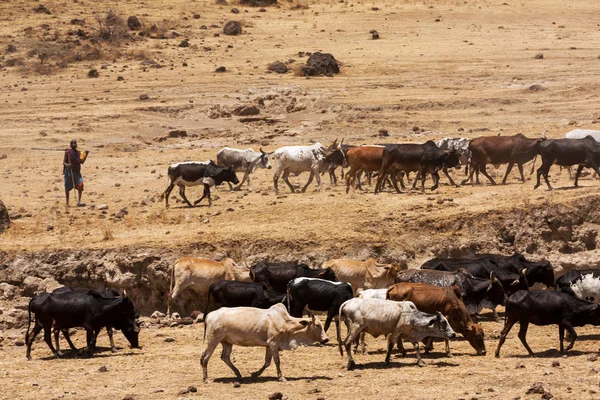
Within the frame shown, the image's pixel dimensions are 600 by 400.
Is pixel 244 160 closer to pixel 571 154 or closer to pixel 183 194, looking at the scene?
pixel 183 194

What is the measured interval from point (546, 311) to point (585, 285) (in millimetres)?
1936

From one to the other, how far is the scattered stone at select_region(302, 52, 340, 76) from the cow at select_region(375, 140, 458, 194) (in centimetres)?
1754

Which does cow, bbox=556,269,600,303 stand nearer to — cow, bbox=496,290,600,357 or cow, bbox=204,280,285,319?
cow, bbox=496,290,600,357

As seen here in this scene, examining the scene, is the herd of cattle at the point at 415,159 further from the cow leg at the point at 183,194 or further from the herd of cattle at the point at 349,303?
the herd of cattle at the point at 349,303

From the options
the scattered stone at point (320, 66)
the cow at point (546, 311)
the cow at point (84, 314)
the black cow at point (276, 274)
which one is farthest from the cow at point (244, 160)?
the cow at point (546, 311)

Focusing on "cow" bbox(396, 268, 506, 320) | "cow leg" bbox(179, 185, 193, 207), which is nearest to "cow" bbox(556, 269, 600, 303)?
"cow" bbox(396, 268, 506, 320)

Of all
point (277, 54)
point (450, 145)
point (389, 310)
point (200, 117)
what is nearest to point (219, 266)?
point (389, 310)

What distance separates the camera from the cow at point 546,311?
1686 centimetres

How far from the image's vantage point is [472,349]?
1778 cm

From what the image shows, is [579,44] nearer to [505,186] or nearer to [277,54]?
[277,54]

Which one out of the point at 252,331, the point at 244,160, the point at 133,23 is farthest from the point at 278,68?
the point at 252,331

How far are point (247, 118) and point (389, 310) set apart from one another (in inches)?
943

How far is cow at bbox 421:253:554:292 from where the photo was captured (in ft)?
67.1

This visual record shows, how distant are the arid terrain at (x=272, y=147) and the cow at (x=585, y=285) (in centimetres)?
93
